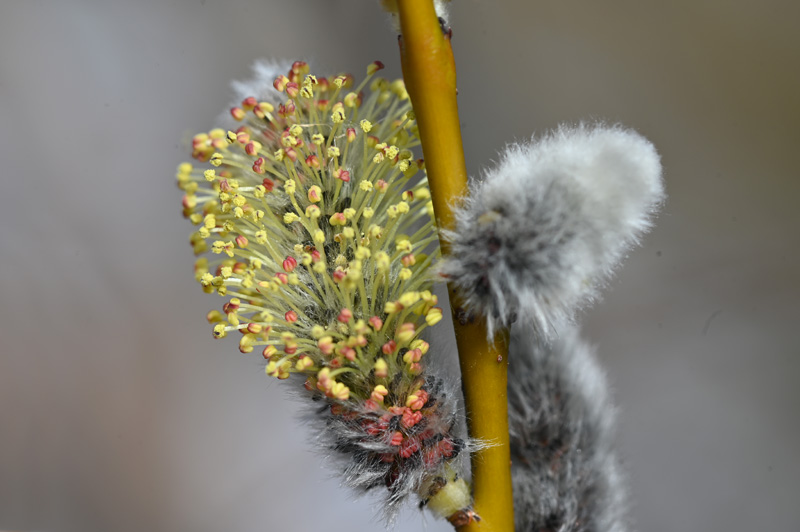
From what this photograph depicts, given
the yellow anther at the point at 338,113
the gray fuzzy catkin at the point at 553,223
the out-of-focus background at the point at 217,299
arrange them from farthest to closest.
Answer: the out-of-focus background at the point at 217,299, the yellow anther at the point at 338,113, the gray fuzzy catkin at the point at 553,223

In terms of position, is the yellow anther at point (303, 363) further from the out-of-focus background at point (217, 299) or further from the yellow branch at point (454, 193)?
the out-of-focus background at point (217, 299)


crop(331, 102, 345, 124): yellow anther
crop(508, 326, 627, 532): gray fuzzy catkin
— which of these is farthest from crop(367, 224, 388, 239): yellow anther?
crop(508, 326, 627, 532): gray fuzzy catkin

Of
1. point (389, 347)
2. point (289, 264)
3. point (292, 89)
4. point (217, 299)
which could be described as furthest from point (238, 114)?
point (217, 299)

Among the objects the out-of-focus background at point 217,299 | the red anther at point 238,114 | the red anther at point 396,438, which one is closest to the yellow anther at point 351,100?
the red anther at point 238,114

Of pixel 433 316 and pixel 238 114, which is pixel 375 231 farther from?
pixel 238 114

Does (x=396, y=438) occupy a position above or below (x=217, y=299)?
below

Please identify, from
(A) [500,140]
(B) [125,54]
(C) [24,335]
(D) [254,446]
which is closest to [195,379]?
(D) [254,446]
